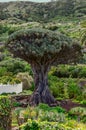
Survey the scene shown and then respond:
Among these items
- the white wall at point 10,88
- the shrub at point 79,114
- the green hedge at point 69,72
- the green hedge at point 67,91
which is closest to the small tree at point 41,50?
the green hedge at point 67,91

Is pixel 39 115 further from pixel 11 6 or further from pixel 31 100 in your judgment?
pixel 11 6

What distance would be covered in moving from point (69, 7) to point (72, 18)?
16.6m

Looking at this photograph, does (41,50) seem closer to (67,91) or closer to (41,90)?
(41,90)

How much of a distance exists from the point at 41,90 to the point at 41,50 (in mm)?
3798

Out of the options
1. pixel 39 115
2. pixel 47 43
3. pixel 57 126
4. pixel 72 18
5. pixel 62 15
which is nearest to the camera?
pixel 57 126

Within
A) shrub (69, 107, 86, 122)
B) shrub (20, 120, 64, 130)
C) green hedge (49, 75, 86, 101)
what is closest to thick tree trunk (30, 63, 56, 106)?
green hedge (49, 75, 86, 101)

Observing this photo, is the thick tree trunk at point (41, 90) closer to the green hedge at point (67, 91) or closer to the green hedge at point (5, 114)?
the green hedge at point (67, 91)

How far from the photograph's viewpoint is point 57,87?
135ft

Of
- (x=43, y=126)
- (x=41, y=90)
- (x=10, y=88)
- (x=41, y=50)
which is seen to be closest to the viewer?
(x=43, y=126)

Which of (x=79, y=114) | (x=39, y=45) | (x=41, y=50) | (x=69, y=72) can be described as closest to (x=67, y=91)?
(x=39, y=45)

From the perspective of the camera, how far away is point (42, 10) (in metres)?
151

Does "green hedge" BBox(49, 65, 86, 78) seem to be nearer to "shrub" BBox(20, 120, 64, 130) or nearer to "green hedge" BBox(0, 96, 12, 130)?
"green hedge" BBox(0, 96, 12, 130)

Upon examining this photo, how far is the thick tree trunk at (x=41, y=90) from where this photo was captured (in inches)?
1373

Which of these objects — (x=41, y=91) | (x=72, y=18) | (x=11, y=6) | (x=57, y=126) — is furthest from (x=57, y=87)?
(x=11, y=6)
